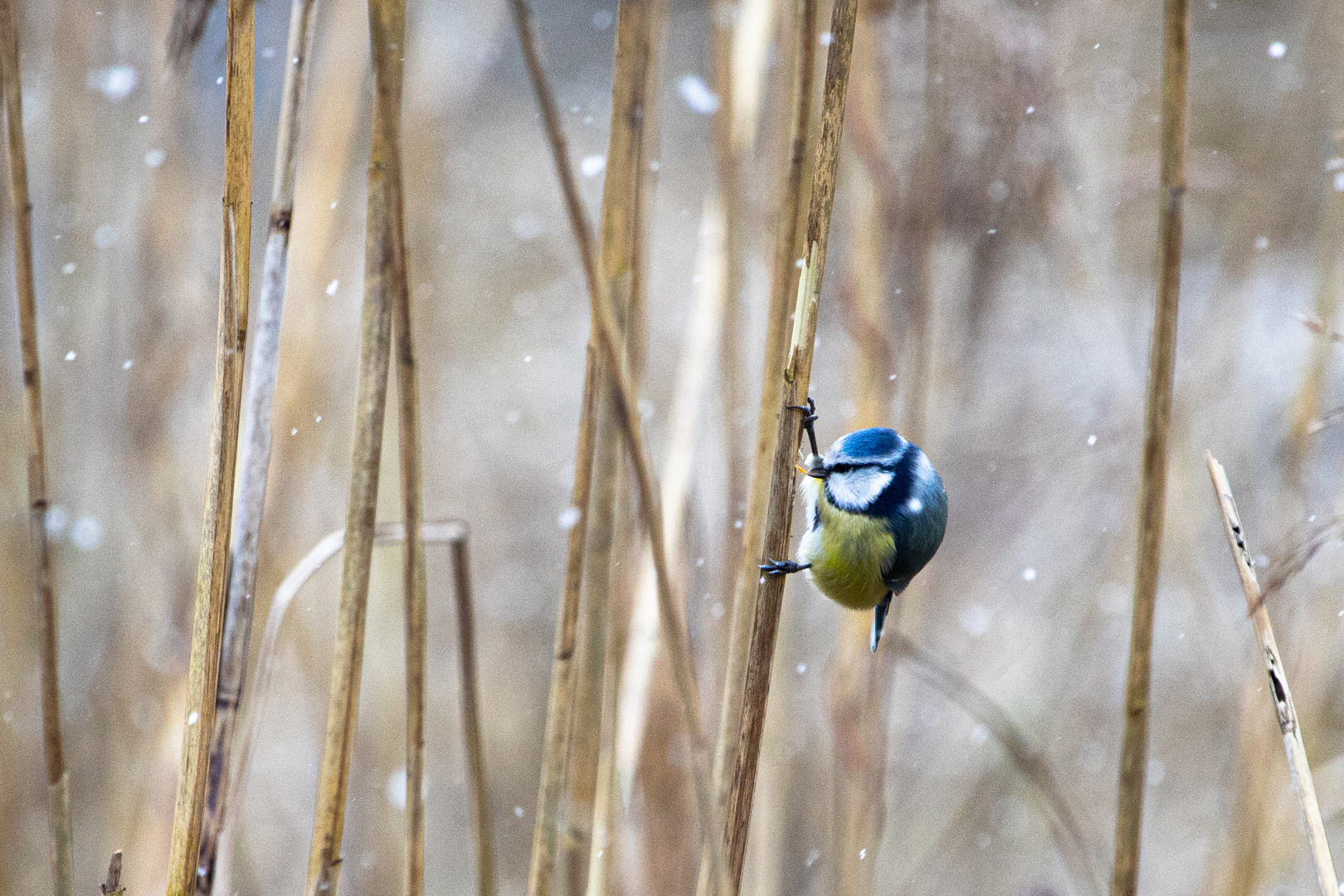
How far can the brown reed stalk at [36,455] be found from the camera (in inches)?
20.4

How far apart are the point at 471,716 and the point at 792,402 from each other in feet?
1.11

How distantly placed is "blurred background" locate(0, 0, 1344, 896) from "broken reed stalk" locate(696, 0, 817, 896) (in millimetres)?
153

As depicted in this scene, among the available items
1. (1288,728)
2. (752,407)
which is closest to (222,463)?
(1288,728)

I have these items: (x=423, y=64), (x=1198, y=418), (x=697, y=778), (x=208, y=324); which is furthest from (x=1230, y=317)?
(x=423, y=64)

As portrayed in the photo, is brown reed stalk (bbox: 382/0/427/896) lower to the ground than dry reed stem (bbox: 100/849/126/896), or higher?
higher

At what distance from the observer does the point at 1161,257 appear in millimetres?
521

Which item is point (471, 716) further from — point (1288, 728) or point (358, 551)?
point (1288, 728)

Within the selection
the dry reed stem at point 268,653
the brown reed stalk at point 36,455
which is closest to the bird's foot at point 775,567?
the dry reed stem at point 268,653

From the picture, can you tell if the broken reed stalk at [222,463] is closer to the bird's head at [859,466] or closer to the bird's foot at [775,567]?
the bird's foot at [775,567]

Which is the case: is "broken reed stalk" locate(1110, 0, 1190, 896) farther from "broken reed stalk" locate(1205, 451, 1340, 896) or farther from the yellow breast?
the yellow breast

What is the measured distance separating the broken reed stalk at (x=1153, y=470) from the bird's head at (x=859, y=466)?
0.19 m

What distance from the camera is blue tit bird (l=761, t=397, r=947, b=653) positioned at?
2.26ft

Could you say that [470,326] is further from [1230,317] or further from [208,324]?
[1230,317]

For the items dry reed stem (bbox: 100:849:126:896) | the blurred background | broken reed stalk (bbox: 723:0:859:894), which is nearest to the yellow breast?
the blurred background
